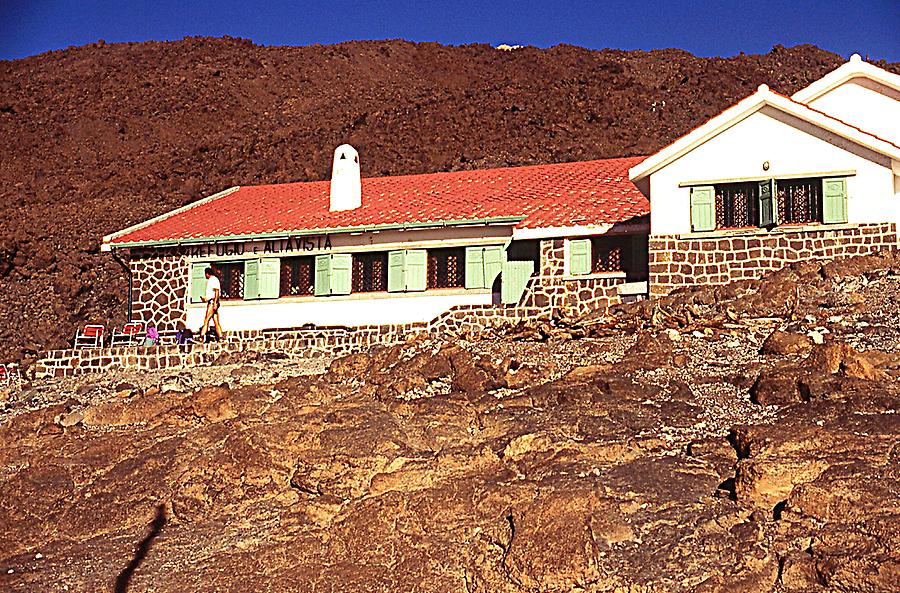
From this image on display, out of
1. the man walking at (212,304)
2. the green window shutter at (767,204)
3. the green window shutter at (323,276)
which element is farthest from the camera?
the man walking at (212,304)

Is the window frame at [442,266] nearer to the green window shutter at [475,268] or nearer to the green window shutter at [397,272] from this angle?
the green window shutter at [475,268]

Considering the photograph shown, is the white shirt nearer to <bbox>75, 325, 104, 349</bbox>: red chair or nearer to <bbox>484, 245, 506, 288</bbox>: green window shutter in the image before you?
<bbox>75, 325, 104, 349</bbox>: red chair

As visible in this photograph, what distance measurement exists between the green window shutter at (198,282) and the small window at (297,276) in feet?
6.03

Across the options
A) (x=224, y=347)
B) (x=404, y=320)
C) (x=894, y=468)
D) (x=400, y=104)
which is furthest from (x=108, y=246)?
(x=400, y=104)

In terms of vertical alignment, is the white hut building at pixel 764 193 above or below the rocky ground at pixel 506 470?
above

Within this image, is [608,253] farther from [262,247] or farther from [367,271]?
[262,247]

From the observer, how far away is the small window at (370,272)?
25.4 m

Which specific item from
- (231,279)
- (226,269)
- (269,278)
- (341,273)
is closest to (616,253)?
(341,273)

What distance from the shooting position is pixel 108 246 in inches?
1075

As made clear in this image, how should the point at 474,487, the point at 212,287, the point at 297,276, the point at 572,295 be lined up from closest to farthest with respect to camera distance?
the point at 474,487, the point at 572,295, the point at 212,287, the point at 297,276

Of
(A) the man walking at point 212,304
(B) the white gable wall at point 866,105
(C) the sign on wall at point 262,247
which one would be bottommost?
(A) the man walking at point 212,304

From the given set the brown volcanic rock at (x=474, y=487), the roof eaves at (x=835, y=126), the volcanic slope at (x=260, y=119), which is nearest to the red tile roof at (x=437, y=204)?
the roof eaves at (x=835, y=126)

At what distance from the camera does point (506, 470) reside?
1393 cm

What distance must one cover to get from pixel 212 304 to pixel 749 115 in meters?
12.0
